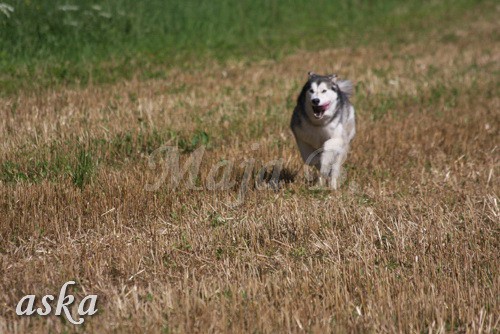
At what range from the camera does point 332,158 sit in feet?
22.5

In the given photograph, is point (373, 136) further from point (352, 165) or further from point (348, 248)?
point (348, 248)

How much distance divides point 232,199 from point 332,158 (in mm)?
1150

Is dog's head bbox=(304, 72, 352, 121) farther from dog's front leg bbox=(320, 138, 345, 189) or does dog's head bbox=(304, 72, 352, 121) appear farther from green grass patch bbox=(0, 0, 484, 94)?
green grass patch bbox=(0, 0, 484, 94)

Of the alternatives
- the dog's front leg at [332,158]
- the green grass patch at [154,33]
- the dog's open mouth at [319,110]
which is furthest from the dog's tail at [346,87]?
the green grass patch at [154,33]

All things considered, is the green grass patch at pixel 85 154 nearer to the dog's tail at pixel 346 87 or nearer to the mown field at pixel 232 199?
the mown field at pixel 232 199

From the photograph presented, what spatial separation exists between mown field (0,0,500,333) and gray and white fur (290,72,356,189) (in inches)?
10.7

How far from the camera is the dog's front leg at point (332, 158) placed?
6.81 metres

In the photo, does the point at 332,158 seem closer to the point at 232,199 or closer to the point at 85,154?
the point at 232,199

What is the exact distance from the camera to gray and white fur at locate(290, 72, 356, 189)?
6.65 m

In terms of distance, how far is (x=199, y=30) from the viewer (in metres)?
14.9

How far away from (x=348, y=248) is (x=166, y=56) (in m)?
8.31

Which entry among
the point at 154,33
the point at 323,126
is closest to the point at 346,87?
the point at 323,126

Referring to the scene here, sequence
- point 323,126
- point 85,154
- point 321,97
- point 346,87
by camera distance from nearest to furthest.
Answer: point 321,97, point 85,154, point 323,126, point 346,87

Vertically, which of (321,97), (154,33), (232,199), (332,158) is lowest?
(232,199)
